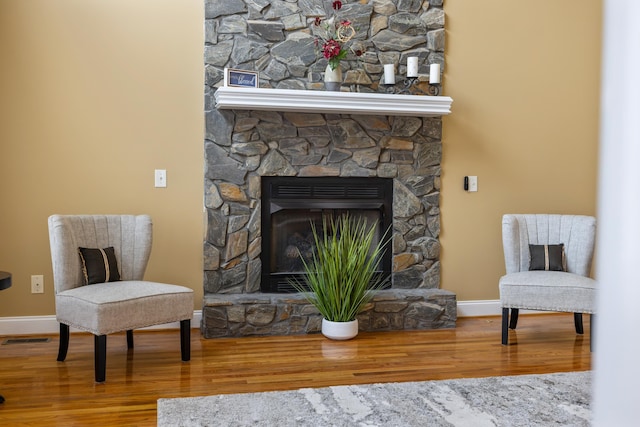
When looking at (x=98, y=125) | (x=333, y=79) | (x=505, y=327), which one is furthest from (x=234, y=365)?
(x=333, y=79)

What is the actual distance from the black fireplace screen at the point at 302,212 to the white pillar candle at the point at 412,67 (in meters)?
0.79

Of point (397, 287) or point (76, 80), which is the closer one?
point (76, 80)

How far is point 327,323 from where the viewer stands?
4.14 meters

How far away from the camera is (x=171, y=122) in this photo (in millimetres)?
4387

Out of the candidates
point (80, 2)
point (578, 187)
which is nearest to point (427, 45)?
point (578, 187)

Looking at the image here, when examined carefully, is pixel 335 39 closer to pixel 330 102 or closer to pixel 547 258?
pixel 330 102

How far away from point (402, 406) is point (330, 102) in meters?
2.19

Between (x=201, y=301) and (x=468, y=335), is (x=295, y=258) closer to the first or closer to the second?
(x=201, y=301)

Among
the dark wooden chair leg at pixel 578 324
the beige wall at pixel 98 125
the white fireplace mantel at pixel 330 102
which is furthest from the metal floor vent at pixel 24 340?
the dark wooden chair leg at pixel 578 324

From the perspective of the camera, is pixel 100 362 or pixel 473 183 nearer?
pixel 100 362

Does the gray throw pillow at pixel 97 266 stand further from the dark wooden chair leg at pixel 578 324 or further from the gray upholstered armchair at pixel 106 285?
the dark wooden chair leg at pixel 578 324

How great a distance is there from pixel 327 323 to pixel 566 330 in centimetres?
176

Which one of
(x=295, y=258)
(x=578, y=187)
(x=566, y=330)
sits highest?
(x=578, y=187)

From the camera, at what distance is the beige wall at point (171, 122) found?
4.15m
